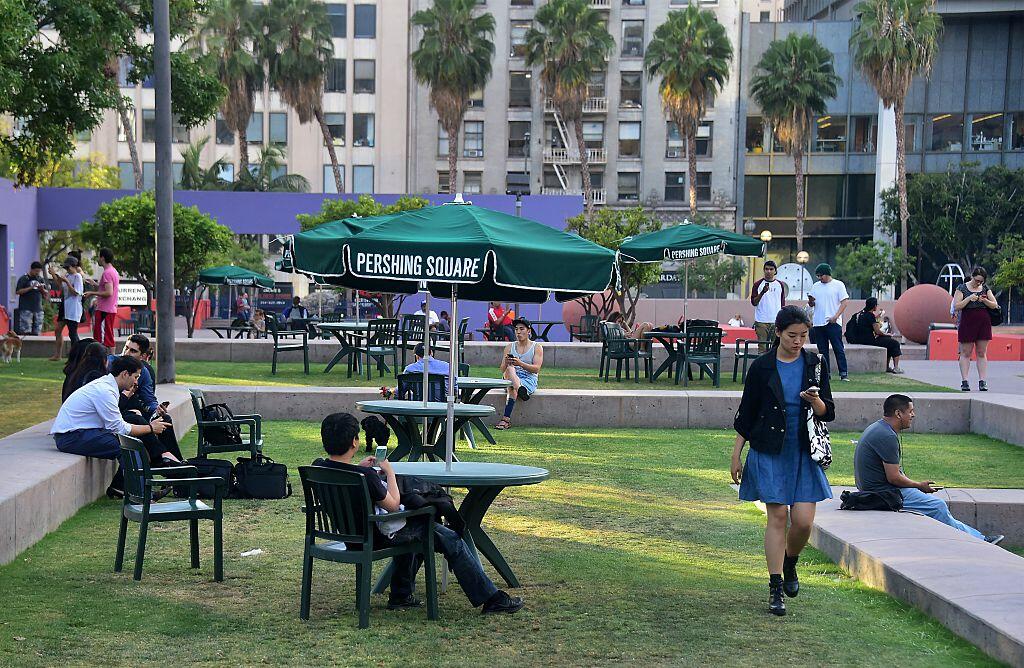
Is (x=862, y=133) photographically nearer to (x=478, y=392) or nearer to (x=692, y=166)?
(x=692, y=166)

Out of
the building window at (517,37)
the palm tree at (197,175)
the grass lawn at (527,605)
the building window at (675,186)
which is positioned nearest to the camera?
the grass lawn at (527,605)

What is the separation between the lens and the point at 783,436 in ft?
21.7

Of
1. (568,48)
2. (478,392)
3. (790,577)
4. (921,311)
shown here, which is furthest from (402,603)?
(568,48)

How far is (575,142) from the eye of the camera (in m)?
66.8

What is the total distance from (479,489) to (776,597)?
1750 mm

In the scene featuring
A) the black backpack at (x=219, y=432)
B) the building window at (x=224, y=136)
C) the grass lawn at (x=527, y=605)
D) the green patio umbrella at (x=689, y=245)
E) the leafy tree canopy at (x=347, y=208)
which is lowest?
the grass lawn at (x=527, y=605)

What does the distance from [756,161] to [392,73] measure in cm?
2079

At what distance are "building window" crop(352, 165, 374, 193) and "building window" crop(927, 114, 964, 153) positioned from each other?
3054 centimetres

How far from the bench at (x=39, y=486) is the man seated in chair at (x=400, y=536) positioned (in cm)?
240

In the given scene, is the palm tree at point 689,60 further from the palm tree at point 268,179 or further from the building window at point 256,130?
the building window at point 256,130

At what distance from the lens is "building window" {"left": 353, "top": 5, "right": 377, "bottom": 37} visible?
2655 inches

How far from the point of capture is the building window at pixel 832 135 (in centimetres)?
6619

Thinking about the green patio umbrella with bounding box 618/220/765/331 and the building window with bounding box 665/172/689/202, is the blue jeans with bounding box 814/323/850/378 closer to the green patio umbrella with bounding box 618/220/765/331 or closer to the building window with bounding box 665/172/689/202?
the green patio umbrella with bounding box 618/220/765/331

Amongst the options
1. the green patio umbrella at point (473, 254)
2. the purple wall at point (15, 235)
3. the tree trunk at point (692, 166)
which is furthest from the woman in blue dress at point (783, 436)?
the tree trunk at point (692, 166)
